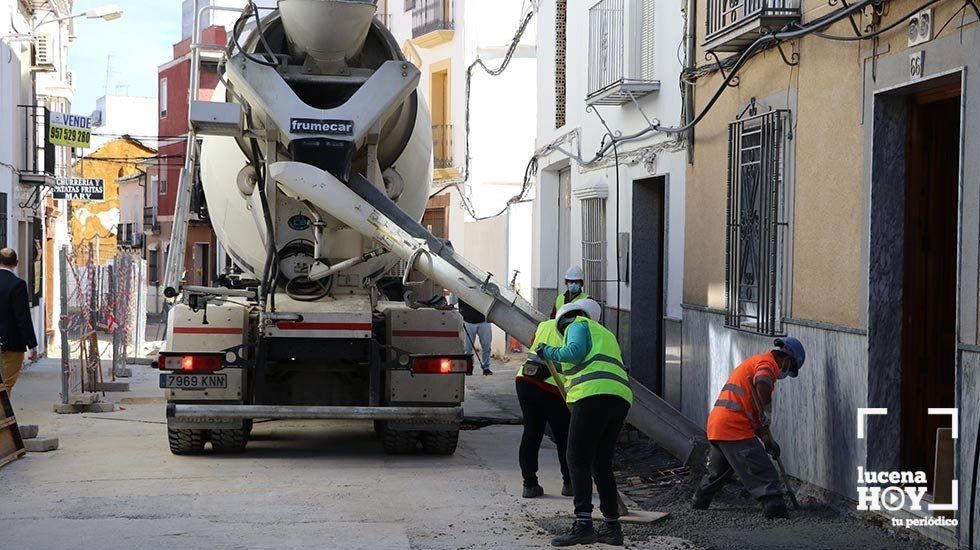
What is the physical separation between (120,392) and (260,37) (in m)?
8.42

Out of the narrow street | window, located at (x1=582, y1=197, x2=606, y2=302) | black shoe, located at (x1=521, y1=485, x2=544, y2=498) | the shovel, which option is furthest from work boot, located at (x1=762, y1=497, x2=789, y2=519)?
Answer: window, located at (x1=582, y1=197, x2=606, y2=302)

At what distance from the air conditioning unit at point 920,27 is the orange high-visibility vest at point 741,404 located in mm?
2288

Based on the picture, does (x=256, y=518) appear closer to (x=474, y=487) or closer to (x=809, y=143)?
(x=474, y=487)

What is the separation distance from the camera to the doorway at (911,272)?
830 cm

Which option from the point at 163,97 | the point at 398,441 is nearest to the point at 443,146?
the point at 398,441

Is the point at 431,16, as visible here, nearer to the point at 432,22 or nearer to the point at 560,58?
the point at 432,22

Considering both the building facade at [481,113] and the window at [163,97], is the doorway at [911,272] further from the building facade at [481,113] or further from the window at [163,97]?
the window at [163,97]

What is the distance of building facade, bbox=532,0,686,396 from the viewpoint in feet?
43.7

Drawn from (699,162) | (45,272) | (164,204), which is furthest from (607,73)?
(164,204)

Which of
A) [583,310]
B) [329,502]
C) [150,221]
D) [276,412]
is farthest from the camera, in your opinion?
[150,221]

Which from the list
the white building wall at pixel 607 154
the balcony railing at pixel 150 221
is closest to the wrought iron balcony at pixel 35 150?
the white building wall at pixel 607 154

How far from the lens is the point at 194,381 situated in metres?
10.6

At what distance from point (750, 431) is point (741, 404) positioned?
0.19 metres

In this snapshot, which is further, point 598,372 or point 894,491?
point 894,491
